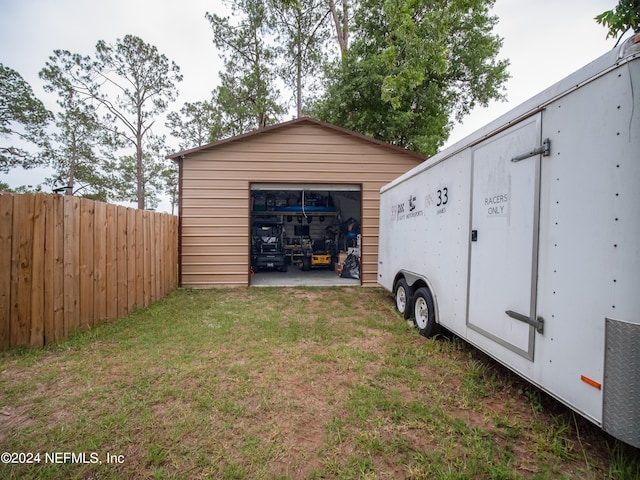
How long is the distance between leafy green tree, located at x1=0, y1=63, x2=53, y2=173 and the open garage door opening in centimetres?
1483

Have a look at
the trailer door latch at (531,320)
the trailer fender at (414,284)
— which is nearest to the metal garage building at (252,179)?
the trailer fender at (414,284)

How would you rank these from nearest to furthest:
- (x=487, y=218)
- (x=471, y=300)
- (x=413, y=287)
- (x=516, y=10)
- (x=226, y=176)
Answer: (x=487, y=218) → (x=471, y=300) → (x=413, y=287) → (x=516, y=10) → (x=226, y=176)

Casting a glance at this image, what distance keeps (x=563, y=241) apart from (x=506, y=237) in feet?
1.79

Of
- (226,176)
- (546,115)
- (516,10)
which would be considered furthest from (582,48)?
(226,176)

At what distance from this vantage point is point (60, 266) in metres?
3.48

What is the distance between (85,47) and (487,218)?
22.1 metres

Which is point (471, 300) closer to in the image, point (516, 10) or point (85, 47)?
point (516, 10)

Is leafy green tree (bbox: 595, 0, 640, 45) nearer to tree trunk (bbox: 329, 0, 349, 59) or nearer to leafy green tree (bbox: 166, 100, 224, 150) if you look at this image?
tree trunk (bbox: 329, 0, 349, 59)

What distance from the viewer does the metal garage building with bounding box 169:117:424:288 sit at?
7.29m

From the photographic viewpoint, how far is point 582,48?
5.93 meters

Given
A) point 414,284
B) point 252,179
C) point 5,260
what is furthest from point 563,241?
point 252,179

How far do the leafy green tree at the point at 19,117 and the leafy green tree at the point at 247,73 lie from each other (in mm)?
9748

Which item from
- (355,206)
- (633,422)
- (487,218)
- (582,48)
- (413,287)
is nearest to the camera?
(633,422)

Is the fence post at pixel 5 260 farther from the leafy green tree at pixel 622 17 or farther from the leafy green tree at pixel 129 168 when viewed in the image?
the leafy green tree at pixel 129 168
